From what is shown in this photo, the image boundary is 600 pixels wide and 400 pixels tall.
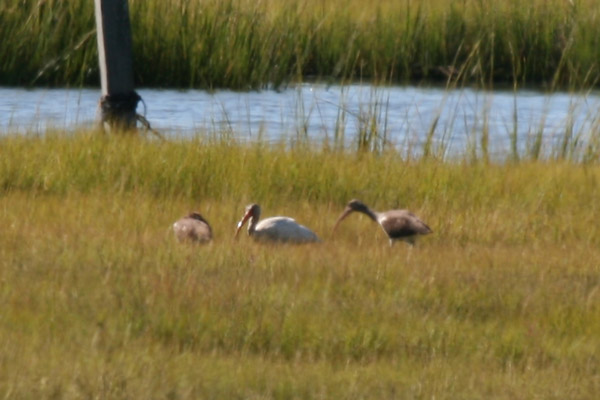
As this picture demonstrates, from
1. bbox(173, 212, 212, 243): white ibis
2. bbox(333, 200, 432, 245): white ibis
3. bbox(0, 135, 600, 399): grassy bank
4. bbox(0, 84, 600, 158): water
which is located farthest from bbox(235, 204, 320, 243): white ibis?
bbox(0, 84, 600, 158): water

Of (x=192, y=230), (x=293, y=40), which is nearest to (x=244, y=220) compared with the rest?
(x=192, y=230)

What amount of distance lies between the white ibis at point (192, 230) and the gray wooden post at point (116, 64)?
116 inches

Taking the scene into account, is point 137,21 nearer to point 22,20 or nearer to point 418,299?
point 22,20

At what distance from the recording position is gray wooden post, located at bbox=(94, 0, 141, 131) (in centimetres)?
969

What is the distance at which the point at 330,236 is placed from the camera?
758cm

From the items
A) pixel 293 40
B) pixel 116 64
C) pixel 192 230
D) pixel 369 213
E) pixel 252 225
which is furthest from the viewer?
pixel 293 40

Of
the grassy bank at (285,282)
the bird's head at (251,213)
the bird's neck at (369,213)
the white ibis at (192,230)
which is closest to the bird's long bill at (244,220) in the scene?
the bird's head at (251,213)

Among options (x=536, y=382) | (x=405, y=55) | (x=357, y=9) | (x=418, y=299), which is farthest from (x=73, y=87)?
(x=536, y=382)

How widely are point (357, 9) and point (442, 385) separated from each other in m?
14.0

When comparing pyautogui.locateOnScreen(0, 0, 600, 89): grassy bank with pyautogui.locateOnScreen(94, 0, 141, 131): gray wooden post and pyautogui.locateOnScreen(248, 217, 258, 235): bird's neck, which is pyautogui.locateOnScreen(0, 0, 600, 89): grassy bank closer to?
pyautogui.locateOnScreen(94, 0, 141, 131): gray wooden post

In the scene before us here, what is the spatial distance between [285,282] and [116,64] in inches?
164

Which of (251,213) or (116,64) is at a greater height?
(116,64)

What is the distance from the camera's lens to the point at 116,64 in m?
9.84

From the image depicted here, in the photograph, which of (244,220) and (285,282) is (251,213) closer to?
(244,220)
